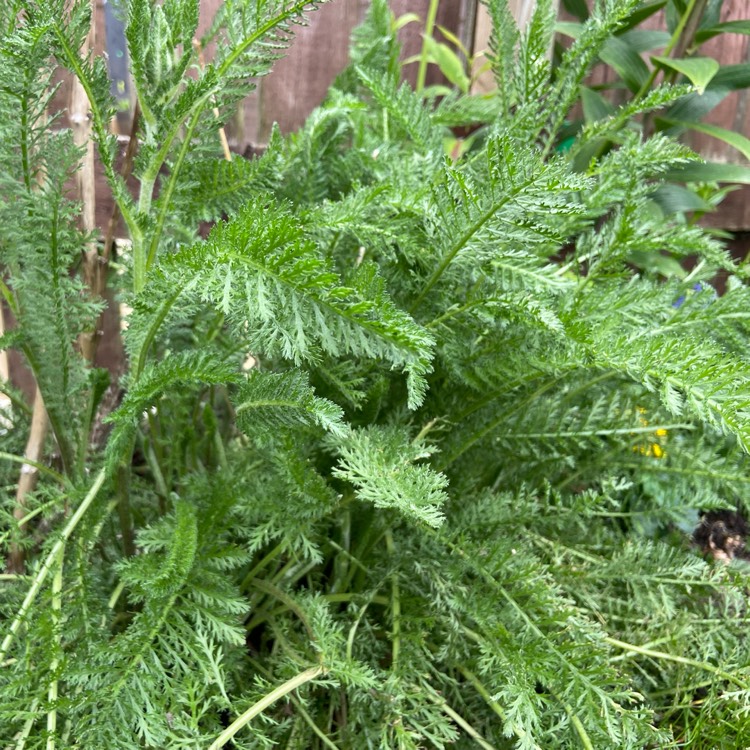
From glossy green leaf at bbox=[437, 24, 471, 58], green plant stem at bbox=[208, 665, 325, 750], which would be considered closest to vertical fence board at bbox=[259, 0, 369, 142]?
glossy green leaf at bbox=[437, 24, 471, 58]

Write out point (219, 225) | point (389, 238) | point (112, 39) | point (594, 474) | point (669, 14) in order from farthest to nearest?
point (669, 14) < point (112, 39) < point (594, 474) < point (389, 238) < point (219, 225)

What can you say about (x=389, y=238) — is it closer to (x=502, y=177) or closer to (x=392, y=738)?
(x=502, y=177)

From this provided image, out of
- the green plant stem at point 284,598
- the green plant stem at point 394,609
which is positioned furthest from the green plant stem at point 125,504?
the green plant stem at point 394,609

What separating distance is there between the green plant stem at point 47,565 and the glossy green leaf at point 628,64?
93cm

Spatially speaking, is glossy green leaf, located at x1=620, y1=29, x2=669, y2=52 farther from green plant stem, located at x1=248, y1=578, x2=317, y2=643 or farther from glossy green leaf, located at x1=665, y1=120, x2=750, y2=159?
green plant stem, located at x1=248, y1=578, x2=317, y2=643

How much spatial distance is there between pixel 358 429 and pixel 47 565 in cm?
23

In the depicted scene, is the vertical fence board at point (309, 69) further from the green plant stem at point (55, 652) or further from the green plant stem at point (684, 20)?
the green plant stem at point (55, 652)

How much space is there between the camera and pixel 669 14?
106 cm

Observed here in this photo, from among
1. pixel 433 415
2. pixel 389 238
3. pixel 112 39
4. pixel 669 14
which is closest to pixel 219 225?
pixel 389 238

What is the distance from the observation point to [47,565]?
1.46ft

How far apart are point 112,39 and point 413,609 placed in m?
0.88

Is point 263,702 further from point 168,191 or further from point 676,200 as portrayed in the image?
point 676,200

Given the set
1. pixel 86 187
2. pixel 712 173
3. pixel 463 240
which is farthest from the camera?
pixel 712 173

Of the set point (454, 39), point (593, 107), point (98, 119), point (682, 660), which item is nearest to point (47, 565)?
point (98, 119)
